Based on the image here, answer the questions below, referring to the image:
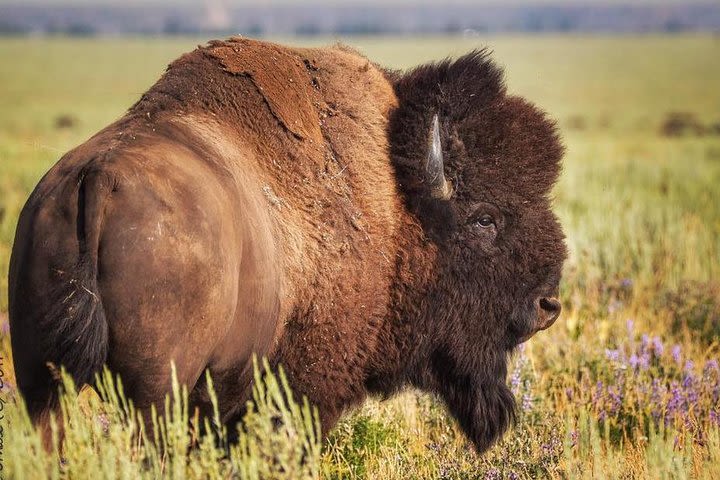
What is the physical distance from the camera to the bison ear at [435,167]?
14.0ft

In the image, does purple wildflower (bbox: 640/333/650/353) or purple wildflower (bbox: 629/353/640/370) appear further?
purple wildflower (bbox: 640/333/650/353)

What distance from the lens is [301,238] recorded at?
390 cm

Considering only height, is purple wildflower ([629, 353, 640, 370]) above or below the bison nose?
below

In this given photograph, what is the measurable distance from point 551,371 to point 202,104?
3.29 meters

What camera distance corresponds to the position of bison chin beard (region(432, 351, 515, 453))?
4566 mm

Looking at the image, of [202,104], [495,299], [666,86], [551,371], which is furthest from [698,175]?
[666,86]

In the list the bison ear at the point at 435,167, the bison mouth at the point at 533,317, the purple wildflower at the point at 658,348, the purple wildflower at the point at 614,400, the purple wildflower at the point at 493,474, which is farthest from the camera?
the purple wildflower at the point at 658,348

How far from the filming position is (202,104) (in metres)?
3.84

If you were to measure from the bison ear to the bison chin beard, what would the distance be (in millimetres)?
822

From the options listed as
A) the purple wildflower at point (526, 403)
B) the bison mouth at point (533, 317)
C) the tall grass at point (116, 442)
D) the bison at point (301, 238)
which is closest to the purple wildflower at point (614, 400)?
the purple wildflower at point (526, 403)

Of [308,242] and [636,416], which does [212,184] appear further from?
[636,416]

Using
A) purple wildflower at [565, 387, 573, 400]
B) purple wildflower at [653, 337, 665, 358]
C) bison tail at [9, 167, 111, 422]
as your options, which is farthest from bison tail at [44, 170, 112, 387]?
purple wildflower at [653, 337, 665, 358]

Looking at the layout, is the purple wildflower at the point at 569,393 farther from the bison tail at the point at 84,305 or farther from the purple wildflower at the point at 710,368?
the bison tail at the point at 84,305

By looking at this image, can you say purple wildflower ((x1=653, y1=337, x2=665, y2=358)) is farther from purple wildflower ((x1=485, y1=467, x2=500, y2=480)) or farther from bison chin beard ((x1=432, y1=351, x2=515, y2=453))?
purple wildflower ((x1=485, y1=467, x2=500, y2=480))
